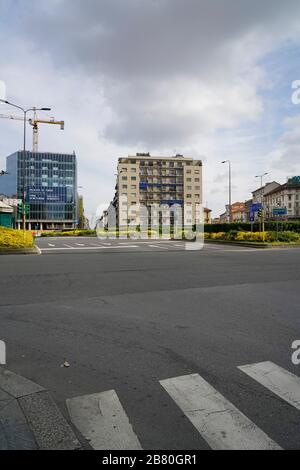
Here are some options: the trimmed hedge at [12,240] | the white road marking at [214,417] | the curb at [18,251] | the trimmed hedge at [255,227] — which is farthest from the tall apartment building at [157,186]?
the white road marking at [214,417]

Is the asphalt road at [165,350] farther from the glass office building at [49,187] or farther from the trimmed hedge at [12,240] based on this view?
the glass office building at [49,187]

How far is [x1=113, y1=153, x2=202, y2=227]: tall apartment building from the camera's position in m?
96.9

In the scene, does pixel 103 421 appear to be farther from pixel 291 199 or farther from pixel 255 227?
pixel 291 199

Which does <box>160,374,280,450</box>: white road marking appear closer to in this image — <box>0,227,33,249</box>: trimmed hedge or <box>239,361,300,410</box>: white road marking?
<box>239,361,300,410</box>: white road marking

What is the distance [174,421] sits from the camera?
7.82 ft

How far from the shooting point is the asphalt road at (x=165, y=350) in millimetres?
2428

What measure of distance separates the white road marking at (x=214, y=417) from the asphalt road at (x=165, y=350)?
0.04 feet

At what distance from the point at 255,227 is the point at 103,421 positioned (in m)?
30.4

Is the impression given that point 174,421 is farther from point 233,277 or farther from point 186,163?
point 186,163

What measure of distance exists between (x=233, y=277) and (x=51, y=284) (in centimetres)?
542

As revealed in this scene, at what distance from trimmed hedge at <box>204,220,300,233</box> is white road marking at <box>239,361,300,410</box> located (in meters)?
28.2
